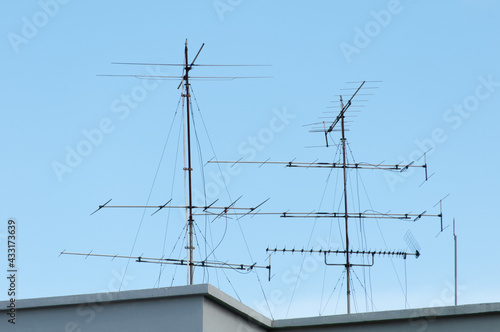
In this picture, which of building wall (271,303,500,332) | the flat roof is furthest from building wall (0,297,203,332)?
building wall (271,303,500,332)

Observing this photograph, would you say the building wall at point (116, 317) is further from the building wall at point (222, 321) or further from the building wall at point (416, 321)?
the building wall at point (416, 321)

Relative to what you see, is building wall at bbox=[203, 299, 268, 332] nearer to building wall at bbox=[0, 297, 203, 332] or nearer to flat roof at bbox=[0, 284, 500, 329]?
flat roof at bbox=[0, 284, 500, 329]

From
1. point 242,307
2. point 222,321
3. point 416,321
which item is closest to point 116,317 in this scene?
point 222,321

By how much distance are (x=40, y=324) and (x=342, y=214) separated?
900 cm

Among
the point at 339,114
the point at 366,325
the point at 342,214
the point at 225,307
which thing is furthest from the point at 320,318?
the point at 339,114

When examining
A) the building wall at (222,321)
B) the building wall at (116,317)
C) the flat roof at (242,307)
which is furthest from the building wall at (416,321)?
the building wall at (116,317)

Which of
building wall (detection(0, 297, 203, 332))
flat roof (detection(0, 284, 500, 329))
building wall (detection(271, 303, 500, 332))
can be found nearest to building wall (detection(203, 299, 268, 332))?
flat roof (detection(0, 284, 500, 329))

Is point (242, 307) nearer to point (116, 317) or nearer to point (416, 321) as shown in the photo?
point (116, 317)

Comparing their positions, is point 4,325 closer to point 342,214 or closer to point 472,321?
point 472,321

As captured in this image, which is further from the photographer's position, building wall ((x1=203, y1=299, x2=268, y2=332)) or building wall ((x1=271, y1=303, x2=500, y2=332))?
building wall ((x1=271, y1=303, x2=500, y2=332))

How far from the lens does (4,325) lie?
1393 cm

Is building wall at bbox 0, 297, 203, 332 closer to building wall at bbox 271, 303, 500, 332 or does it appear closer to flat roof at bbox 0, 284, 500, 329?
flat roof at bbox 0, 284, 500, 329

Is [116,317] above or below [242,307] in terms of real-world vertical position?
below

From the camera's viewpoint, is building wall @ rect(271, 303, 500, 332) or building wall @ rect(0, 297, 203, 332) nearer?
building wall @ rect(0, 297, 203, 332)
